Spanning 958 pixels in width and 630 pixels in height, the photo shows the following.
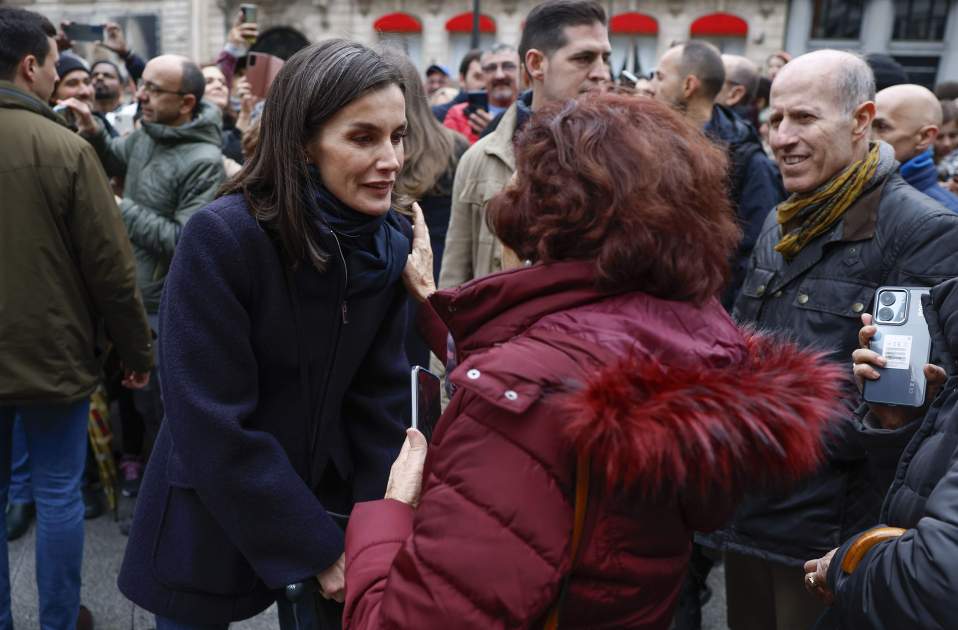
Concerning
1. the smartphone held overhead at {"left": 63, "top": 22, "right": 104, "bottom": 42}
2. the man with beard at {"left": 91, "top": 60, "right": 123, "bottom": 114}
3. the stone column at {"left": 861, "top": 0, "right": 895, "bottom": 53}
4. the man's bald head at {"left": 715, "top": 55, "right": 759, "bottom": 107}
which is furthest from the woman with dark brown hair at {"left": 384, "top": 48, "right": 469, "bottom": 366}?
the stone column at {"left": 861, "top": 0, "right": 895, "bottom": 53}

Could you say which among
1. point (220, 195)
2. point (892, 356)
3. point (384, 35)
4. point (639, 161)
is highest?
point (384, 35)

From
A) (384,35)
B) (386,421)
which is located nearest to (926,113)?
(384,35)

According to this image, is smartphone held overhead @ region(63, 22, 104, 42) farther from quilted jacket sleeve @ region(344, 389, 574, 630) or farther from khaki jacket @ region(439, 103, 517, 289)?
quilted jacket sleeve @ region(344, 389, 574, 630)

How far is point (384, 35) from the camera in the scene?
6.81 feet

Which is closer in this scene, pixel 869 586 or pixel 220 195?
pixel 869 586

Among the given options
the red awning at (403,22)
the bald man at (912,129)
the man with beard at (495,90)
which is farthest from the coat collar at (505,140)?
the red awning at (403,22)

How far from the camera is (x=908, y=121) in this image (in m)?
3.54

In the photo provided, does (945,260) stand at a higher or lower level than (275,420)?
higher

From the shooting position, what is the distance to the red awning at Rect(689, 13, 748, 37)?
19.5m

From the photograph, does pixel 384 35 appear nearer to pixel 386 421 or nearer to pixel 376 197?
pixel 376 197

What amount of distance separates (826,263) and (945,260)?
12.9 inches

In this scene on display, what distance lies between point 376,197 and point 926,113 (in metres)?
2.85

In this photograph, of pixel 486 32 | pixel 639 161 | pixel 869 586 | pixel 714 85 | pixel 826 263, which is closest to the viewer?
pixel 639 161

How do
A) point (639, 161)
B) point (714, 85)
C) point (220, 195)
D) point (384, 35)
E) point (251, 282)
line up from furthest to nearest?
1. point (714, 85)
2. point (384, 35)
3. point (220, 195)
4. point (251, 282)
5. point (639, 161)
